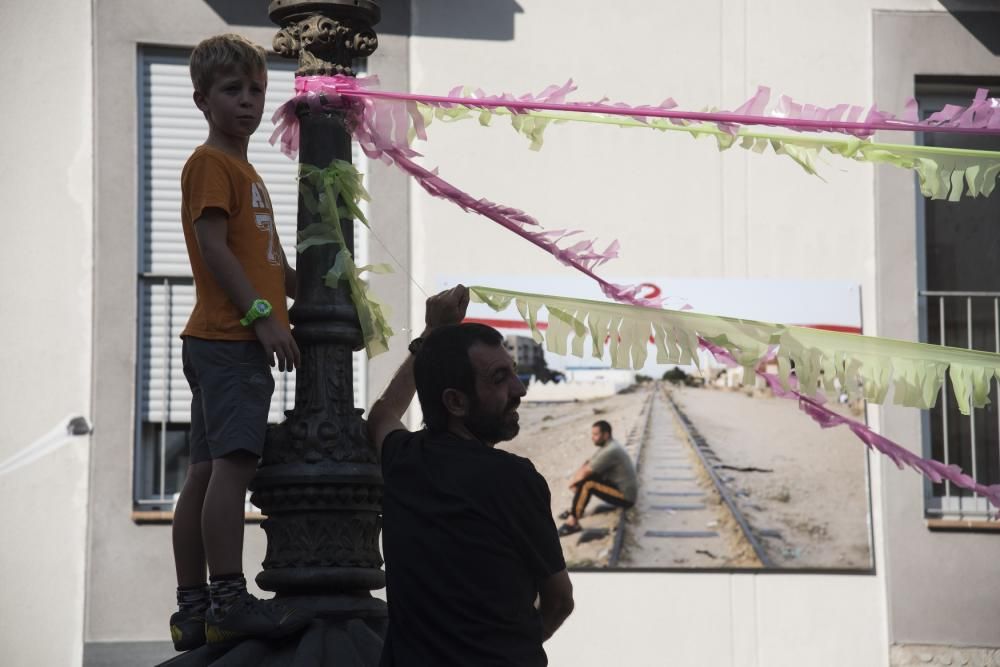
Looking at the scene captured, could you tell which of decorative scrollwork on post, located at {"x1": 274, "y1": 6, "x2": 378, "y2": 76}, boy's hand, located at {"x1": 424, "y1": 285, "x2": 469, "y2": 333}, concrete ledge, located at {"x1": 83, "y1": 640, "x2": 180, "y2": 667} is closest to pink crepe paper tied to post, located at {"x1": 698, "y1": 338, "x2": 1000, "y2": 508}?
boy's hand, located at {"x1": 424, "y1": 285, "x2": 469, "y2": 333}

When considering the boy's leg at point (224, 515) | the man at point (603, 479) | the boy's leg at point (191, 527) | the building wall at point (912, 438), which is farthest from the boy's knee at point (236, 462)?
the building wall at point (912, 438)

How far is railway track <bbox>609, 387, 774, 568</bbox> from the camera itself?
8.91 meters

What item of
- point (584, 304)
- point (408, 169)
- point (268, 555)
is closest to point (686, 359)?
point (584, 304)

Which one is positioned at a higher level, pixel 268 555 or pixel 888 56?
pixel 888 56

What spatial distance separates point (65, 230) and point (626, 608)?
12.7 feet

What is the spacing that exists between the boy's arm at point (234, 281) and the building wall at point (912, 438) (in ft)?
20.5

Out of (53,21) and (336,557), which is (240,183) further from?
(53,21)

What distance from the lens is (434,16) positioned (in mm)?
9227

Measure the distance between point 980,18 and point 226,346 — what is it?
24.0 ft

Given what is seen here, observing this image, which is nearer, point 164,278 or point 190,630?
point 190,630

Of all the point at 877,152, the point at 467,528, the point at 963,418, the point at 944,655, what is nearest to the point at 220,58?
the point at 467,528

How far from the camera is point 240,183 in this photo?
3.58m

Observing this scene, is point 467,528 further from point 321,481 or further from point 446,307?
point 446,307

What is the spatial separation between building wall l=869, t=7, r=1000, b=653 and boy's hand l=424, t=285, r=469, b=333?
5.95 m
